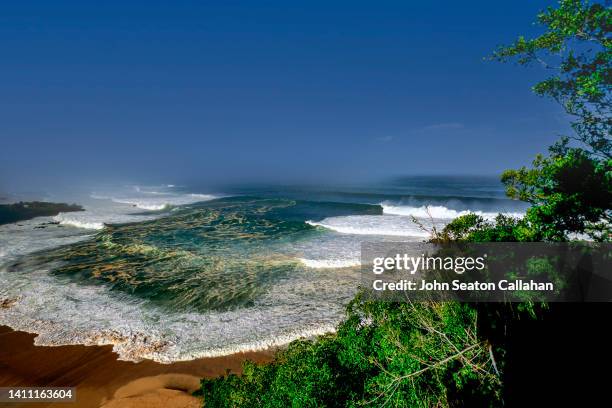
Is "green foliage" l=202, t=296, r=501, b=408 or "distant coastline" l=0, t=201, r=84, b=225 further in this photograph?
"distant coastline" l=0, t=201, r=84, b=225

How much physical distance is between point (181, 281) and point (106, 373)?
5.23 metres

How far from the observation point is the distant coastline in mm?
27583

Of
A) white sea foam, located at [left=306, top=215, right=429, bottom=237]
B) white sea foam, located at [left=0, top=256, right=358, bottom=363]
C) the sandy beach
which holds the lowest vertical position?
the sandy beach

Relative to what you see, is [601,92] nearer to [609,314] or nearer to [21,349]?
[609,314]

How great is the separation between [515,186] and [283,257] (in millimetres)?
11473

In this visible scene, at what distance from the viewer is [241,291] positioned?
459 inches

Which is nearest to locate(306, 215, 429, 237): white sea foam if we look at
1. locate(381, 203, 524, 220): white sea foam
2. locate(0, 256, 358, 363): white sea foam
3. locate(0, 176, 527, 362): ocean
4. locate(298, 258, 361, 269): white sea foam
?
locate(0, 176, 527, 362): ocean

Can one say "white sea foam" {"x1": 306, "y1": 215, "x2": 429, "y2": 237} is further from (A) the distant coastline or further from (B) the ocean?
(A) the distant coastline

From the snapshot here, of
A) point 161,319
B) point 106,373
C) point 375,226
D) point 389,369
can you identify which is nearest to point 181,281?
point 161,319

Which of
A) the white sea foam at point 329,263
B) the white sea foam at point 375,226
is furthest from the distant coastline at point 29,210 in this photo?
the white sea foam at point 329,263

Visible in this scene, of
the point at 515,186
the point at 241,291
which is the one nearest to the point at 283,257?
the point at 241,291

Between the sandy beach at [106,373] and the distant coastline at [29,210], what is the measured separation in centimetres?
2523

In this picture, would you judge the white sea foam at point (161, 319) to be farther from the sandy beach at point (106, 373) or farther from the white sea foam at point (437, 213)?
the white sea foam at point (437, 213)

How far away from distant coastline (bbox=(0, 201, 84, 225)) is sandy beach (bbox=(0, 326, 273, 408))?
25.2 m
